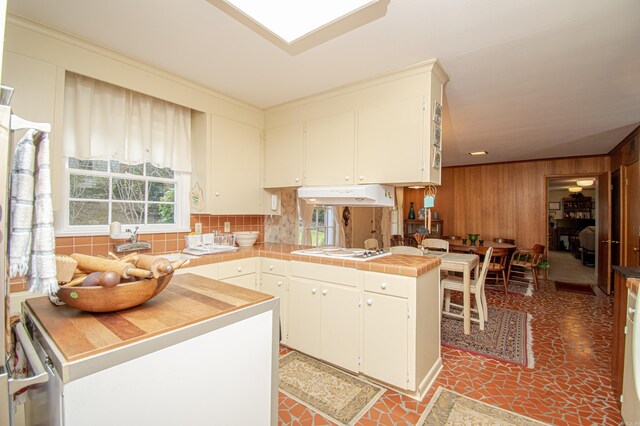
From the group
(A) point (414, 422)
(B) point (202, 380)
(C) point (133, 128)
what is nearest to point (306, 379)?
(A) point (414, 422)

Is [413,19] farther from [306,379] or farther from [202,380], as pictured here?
[306,379]

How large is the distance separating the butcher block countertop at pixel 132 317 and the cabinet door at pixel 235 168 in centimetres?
180

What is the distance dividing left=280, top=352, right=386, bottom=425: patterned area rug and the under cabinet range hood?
1.40m

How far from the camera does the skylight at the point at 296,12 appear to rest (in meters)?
1.40

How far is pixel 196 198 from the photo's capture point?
114 inches

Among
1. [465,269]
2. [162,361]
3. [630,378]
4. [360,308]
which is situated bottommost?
[630,378]

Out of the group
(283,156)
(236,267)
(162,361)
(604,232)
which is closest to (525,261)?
(604,232)

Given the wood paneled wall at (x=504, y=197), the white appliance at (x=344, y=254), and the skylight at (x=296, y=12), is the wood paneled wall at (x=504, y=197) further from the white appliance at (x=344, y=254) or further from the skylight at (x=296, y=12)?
the skylight at (x=296, y=12)

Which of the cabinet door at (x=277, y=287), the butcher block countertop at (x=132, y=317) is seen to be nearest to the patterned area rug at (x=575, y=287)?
the cabinet door at (x=277, y=287)

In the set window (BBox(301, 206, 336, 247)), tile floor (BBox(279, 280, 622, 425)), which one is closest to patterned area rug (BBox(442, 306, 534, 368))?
tile floor (BBox(279, 280, 622, 425))

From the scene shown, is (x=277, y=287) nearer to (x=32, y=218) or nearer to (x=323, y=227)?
(x=32, y=218)

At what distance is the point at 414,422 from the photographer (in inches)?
71.2

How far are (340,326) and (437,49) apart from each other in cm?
213

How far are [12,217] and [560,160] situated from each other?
7376 mm
